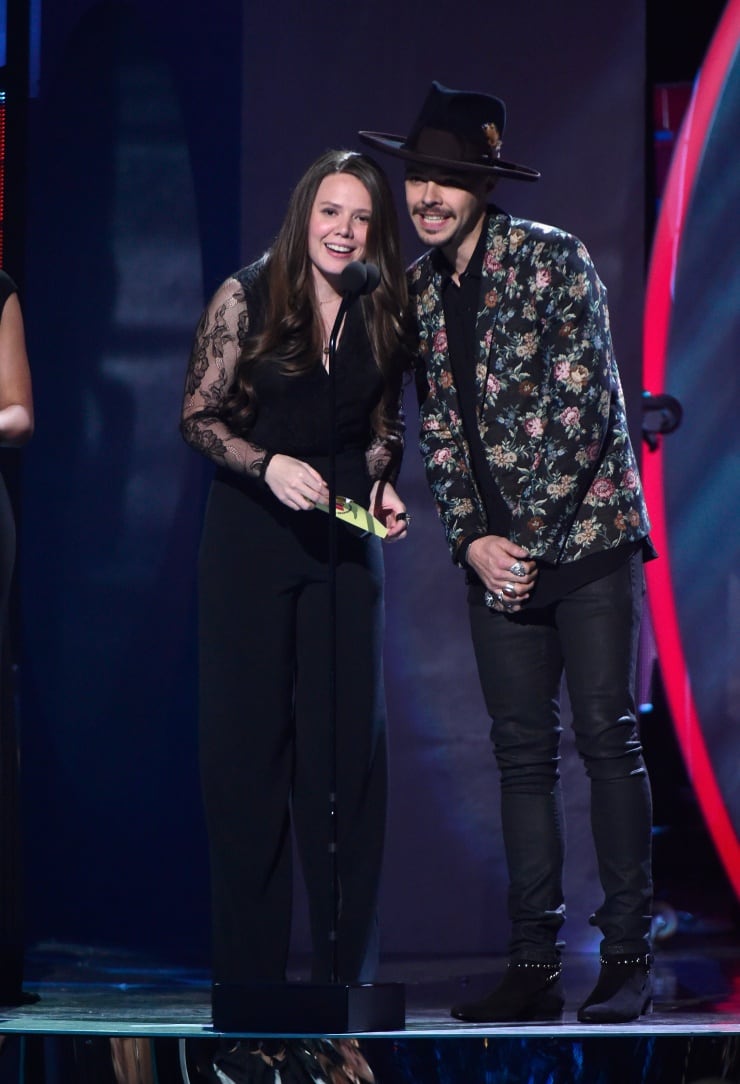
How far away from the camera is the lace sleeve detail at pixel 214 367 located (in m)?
2.94

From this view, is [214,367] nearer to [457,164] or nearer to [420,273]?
[420,273]

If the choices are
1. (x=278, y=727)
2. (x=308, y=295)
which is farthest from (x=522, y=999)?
(x=308, y=295)

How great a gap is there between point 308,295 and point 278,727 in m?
0.82

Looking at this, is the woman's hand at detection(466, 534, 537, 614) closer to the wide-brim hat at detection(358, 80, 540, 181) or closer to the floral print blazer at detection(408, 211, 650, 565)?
the floral print blazer at detection(408, 211, 650, 565)

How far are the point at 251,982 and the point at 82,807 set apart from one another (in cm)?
165

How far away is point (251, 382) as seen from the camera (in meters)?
2.98

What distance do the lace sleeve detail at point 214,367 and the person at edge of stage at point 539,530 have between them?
1.24 feet

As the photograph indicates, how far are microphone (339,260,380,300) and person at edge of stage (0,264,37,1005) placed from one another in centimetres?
101

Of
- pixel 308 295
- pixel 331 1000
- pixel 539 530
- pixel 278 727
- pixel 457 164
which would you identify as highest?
pixel 457 164

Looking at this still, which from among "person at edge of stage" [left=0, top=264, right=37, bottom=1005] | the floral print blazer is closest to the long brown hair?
the floral print blazer

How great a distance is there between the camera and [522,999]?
9.25 ft

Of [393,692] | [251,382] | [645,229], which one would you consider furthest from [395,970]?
[645,229]

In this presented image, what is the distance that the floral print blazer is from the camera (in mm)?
2883

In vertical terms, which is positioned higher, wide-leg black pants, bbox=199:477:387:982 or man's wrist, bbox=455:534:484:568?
man's wrist, bbox=455:534:484:568
